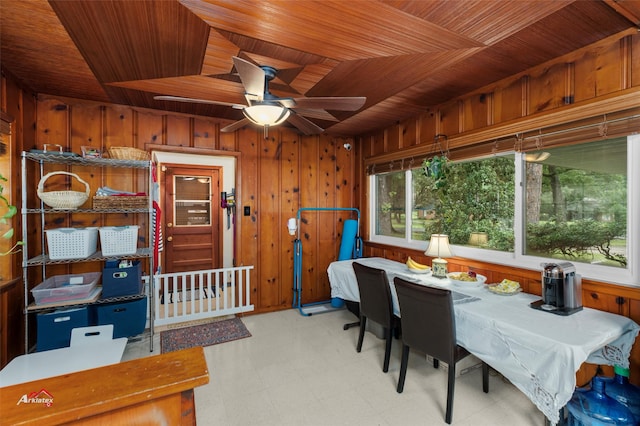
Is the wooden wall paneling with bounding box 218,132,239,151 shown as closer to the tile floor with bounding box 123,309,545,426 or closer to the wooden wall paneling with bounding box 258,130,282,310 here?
the wooden wall paneling with bounding box 258,130,282,310

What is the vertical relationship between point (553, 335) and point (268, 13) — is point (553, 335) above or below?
below

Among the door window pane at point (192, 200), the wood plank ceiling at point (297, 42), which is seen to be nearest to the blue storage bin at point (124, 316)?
the wood plank ceiling at point (297, 42)

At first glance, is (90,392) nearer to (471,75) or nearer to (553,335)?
(553,335)

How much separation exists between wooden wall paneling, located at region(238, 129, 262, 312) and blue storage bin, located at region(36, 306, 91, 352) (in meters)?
1.62

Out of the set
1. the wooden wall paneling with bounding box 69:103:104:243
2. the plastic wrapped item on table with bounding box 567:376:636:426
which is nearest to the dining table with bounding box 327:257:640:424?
the plastic wrapped item on table with bounding box 567:376:636:426

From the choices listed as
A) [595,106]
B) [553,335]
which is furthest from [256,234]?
[595,106]

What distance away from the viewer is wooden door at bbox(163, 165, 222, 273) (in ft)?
16.1

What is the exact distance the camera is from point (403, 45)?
196cm

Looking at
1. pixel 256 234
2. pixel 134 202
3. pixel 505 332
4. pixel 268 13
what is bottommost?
pixel 505 332

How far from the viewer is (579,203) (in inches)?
85.1

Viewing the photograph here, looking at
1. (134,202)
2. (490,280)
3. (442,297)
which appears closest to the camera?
(442,297)

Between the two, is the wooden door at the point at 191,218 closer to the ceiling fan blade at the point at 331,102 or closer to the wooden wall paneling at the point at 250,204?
the wooden wall paneling at the point at 250,204

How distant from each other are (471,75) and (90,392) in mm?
2921

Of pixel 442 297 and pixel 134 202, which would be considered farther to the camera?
pixel 134 202
